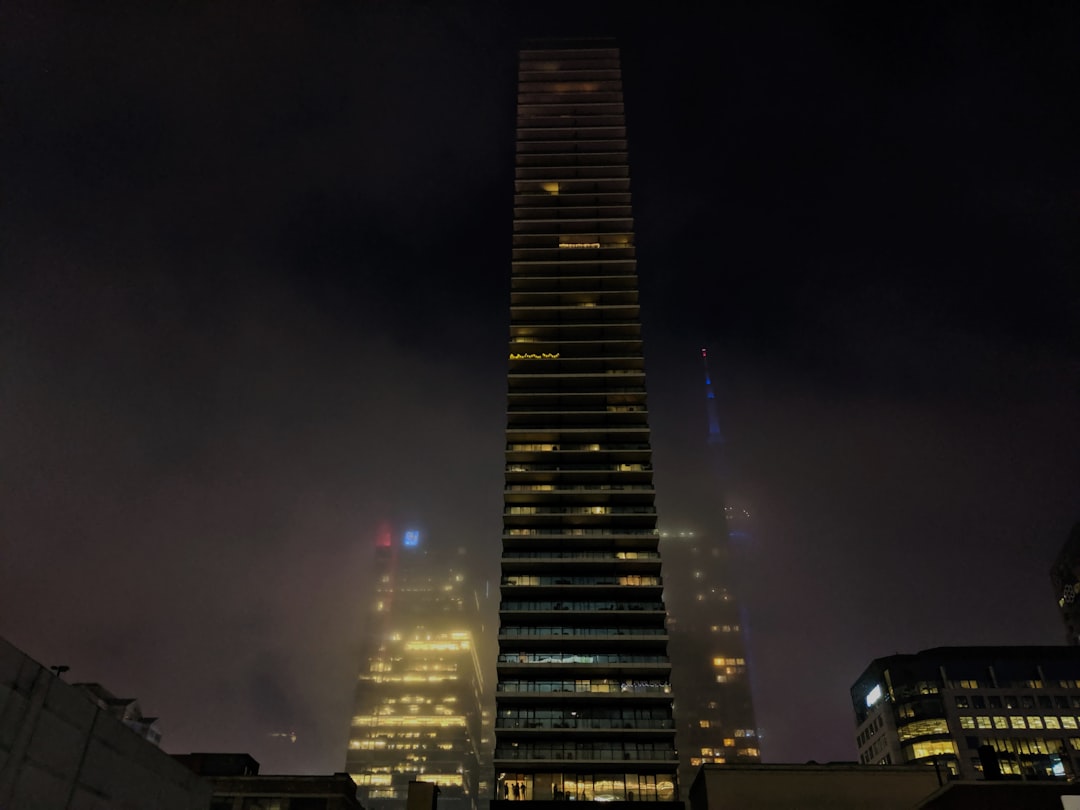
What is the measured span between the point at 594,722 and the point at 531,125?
373 ft

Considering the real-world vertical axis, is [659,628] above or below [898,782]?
above

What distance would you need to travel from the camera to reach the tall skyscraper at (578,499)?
90312mm

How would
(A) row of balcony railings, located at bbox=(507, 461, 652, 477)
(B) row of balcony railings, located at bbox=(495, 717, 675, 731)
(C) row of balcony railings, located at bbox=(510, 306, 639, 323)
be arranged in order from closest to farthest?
(B) row of balcony railings, located at bbox=(495, 717, 675, 731) < (A) row of balcony railings, located at bbox=(507, 461, 652, 477) < (C) row of balcony railings, located at bbox=(510, 306, 639, 323)

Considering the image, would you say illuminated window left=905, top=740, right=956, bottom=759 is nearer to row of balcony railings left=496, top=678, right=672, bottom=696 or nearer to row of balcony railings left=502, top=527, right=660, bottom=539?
row of balcony railings left=502, top=527, right=660, bottom=539

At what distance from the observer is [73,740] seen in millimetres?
21578

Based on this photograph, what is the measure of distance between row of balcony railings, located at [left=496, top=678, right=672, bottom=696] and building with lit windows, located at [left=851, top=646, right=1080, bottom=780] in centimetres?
7831

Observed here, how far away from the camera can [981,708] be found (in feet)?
490

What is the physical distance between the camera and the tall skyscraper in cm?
9031

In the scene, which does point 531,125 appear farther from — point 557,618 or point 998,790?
point 998,790

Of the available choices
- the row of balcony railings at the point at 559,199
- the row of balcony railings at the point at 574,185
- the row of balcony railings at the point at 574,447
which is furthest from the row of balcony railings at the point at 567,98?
the row of balcony railings at the point at 574,447

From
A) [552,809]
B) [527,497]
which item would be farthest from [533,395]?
[552,809]

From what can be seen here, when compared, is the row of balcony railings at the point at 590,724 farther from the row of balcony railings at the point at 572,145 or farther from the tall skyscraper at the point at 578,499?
the row of balcony railings at the point at 572,145

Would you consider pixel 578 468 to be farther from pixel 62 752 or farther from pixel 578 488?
pixel 62 752

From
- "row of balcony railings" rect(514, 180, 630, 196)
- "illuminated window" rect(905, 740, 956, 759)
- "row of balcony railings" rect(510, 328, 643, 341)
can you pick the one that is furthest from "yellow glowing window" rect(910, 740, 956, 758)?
"row of balcony railings" rect(514, 180, 630, 196)
